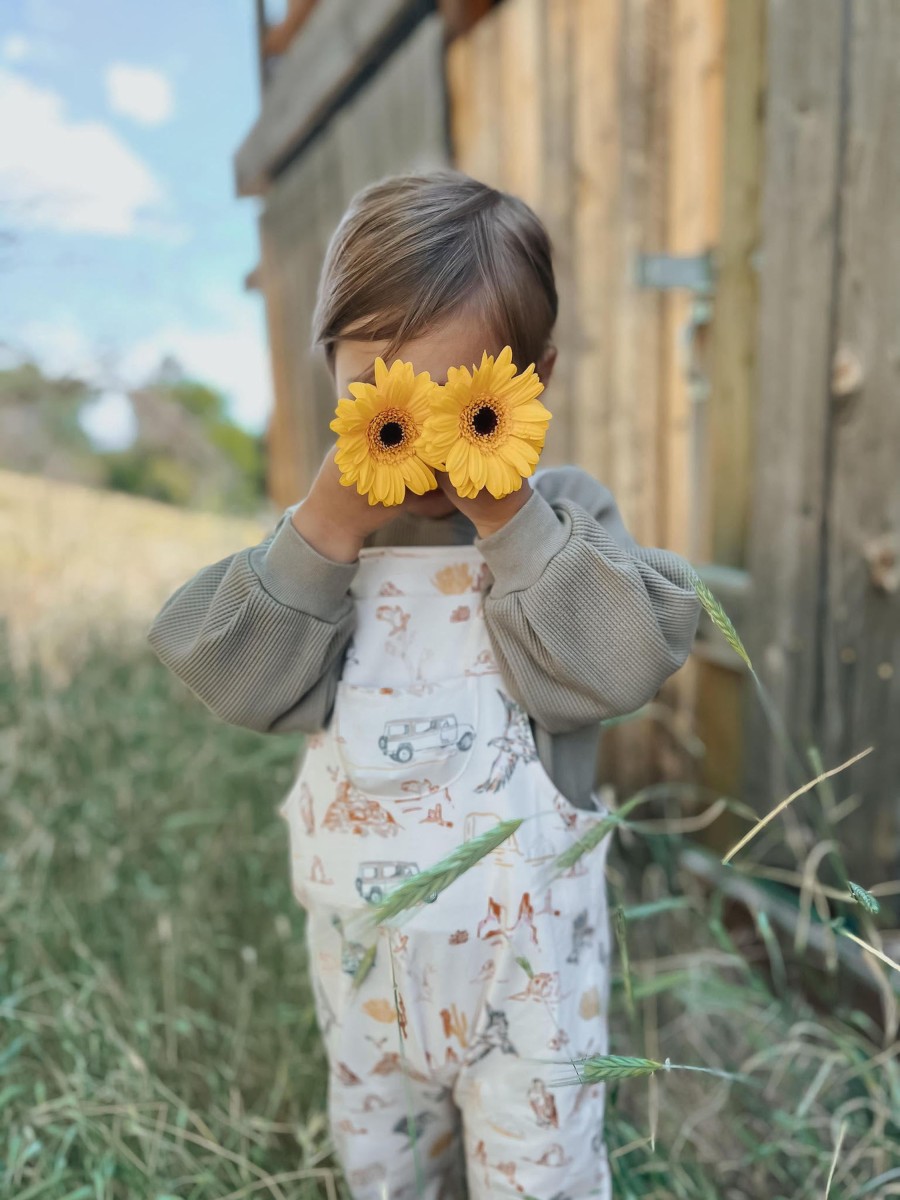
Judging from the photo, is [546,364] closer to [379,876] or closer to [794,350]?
[379,876]

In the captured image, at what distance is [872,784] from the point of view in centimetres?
170

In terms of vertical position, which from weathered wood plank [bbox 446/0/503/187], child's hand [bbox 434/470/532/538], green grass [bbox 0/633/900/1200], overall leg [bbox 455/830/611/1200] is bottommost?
green grass [bbox 0/633/900/1200]

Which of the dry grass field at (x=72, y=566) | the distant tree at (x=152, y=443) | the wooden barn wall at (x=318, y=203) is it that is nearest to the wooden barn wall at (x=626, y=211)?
the wooden barn wall at (x=318, y=203)

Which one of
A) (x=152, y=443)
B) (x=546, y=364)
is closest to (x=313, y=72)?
(x=546, y=364)

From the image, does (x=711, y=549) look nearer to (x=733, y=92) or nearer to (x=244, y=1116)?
(x=733, y=92)

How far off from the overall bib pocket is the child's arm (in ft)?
0.23

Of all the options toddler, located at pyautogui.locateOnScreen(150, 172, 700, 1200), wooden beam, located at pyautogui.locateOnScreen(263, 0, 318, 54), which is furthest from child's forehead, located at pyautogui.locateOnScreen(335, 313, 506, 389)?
wooden beam, located at pyautogui.locateOnScreen(263, 0, 318, 54)

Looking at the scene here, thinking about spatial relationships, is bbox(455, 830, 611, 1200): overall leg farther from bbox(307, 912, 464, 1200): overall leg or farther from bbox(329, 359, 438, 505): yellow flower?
bbox(329, 359, 438, 505): yellow flower

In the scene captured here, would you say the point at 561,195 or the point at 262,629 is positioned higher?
the point at 561,195

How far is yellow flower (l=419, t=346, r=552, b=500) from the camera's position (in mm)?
792

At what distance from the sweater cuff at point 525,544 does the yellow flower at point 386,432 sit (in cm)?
10

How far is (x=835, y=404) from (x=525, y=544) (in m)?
1.02

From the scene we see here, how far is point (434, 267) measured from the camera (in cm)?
89

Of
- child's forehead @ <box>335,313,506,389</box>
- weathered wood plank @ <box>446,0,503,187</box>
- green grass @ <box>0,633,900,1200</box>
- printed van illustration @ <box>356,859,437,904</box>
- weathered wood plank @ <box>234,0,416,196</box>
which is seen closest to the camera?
child's forehead @ <box>335,313,506,389</box>
